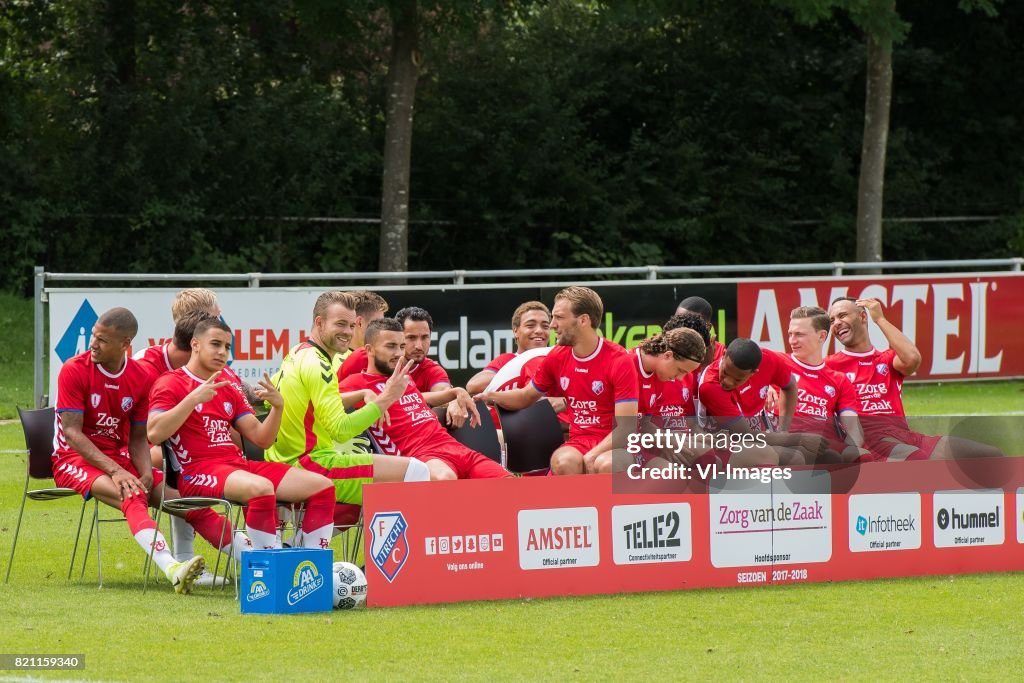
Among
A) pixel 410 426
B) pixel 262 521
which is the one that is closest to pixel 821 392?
pixel 410 426

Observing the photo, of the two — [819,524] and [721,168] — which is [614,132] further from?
[819,524]

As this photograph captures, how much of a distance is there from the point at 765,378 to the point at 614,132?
21.3m

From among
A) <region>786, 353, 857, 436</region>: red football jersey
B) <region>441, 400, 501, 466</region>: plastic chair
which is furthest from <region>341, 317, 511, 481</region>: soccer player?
<region>786, 353, 857, 436</region>: red football jersey

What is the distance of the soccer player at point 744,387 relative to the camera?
9.14m

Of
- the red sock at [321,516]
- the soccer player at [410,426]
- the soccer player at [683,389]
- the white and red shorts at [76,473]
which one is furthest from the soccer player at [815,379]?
the white and red shorts at [76,473]

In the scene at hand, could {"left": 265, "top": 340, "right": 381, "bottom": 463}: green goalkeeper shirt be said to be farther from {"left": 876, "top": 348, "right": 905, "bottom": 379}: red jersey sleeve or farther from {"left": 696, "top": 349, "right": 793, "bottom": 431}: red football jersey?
{"left": 876, "top": 348, "right": 905, "bottom": 379}: red jersey sleeve

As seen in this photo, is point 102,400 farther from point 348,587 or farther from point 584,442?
point 584,442

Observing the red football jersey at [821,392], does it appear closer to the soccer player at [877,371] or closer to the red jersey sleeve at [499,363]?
the soccer player at [877,371]

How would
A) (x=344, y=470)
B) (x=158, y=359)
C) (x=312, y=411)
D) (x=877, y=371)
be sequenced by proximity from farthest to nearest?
(x=877, y=371), (x=158, y=359), (x=344, y=470), (x=312, y=411)

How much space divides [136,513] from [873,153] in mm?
20006

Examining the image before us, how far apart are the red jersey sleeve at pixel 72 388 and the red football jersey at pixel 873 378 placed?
5055 mm

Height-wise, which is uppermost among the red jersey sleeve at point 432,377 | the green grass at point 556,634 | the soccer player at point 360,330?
the soccer player at point 360,330

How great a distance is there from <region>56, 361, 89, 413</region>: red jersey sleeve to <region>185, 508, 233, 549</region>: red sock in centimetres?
89

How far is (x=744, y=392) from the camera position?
953 cm
